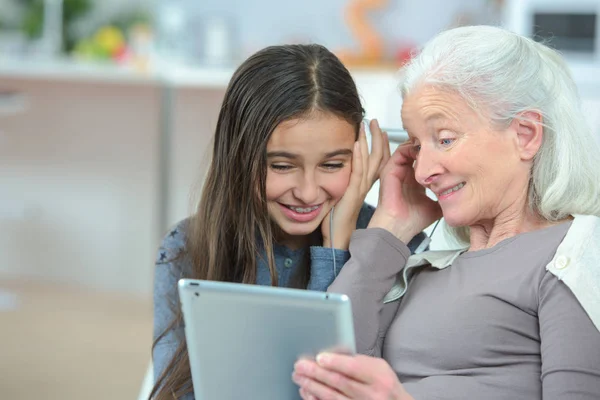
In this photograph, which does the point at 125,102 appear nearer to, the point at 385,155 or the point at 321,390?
the point at 385,155

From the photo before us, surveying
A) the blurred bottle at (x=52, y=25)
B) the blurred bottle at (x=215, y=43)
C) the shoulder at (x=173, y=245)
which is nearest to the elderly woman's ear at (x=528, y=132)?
the shoulder at (x=173, y=245)

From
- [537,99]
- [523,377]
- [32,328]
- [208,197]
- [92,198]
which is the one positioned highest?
[537,99]

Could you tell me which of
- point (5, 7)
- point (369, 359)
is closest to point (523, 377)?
point (369, 359)

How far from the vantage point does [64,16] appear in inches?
167

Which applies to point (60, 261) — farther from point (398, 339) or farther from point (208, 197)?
point (398, 339)

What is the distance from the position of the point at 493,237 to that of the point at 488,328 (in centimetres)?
18

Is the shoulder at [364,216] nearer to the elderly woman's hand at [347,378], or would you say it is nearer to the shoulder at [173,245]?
the shoulder at [173,245]

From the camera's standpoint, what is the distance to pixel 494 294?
1233 millimetres

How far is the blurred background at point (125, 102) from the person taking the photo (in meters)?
3.87

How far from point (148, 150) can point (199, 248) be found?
2.64 meters

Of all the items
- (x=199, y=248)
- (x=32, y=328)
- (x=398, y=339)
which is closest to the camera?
(x=398, y=339)

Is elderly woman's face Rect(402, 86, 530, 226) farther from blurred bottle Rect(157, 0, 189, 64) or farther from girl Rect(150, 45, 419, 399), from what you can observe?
blurred bottle Rect(157, 0, 189, 64)

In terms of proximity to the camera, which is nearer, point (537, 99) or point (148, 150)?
point (537, 99)

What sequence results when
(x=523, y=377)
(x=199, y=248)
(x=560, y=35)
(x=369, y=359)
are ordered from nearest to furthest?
(x=369, y=359) < (x=523, y=377) < (x=199, y=248) < (x=560, y=35)
